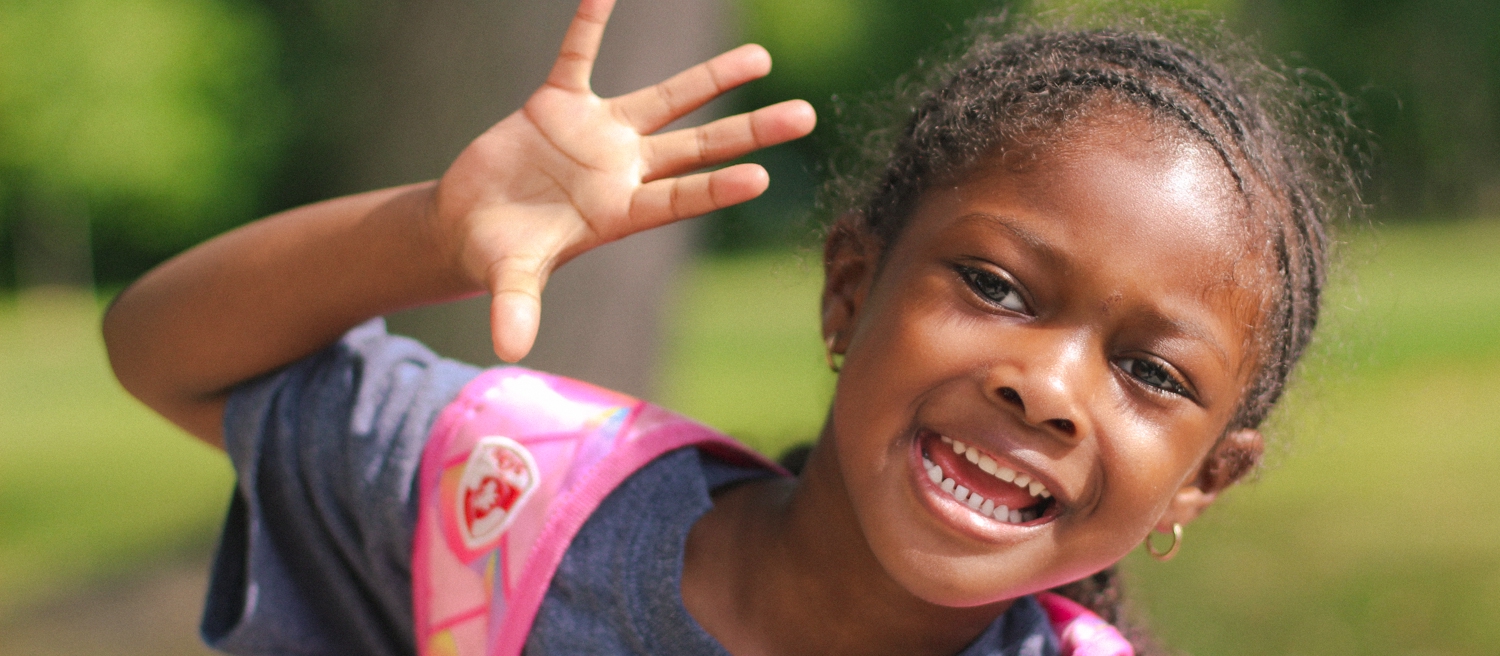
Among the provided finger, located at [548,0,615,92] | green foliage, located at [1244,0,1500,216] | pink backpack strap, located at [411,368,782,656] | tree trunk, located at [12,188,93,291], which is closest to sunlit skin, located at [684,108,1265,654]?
pink backpack strap, located at [411,368,782,656]

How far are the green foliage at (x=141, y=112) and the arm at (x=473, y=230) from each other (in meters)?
17.5

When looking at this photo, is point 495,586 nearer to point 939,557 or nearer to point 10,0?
point 939,557

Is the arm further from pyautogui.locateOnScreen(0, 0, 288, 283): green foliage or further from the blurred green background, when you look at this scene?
pyautogui.locateOnScreen(0, 0, 288, 283): green foliage

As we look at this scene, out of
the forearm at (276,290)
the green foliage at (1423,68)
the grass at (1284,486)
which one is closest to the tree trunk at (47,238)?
the grass at (1284,486)

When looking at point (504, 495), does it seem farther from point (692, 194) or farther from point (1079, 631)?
point (1079, 631)

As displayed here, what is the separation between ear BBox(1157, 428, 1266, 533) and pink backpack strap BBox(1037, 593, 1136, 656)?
17 cm

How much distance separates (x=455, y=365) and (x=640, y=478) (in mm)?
370

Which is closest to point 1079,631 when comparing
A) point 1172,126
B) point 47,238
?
point 1172,126

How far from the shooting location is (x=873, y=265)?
1.97 meters

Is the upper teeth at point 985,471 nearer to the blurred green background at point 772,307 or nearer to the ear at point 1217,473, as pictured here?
the ear at point 1217,473

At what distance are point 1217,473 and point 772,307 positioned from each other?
11364 millimetres

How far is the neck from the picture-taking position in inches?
74.3

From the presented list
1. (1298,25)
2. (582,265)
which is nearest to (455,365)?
(582,265)

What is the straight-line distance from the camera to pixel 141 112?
18.2 m
